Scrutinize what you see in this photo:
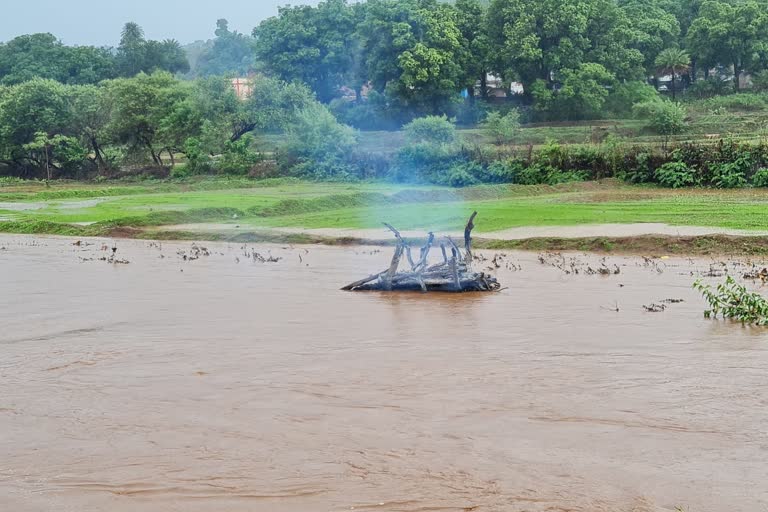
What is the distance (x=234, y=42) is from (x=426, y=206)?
324ft

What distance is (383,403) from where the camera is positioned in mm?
8531

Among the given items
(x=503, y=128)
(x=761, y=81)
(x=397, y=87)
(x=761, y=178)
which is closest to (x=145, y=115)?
(x=397, y=87)

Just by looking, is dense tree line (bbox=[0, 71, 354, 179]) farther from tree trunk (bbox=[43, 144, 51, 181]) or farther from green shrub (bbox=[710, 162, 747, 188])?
green shrub (bbox=[710, 162, 747, 188])

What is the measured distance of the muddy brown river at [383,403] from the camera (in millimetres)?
6535

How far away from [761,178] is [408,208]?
10406 mm

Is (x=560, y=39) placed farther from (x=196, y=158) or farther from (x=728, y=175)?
(x=728, y=175)

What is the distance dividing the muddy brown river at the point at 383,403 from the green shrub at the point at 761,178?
46.6ft

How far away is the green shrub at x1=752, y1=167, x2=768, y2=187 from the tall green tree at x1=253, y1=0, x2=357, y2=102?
39980 millimetres

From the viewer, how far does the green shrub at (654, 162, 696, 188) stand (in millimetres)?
29000

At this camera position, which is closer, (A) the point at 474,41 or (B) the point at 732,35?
(B) the point at 732,35

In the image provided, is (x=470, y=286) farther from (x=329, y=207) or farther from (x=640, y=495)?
(x=329, y=207)

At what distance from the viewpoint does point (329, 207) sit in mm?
29016

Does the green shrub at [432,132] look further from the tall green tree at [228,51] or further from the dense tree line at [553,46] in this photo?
the tall green tree at [228,51]

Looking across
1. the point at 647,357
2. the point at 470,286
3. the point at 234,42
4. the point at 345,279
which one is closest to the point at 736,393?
the point at 647,357
